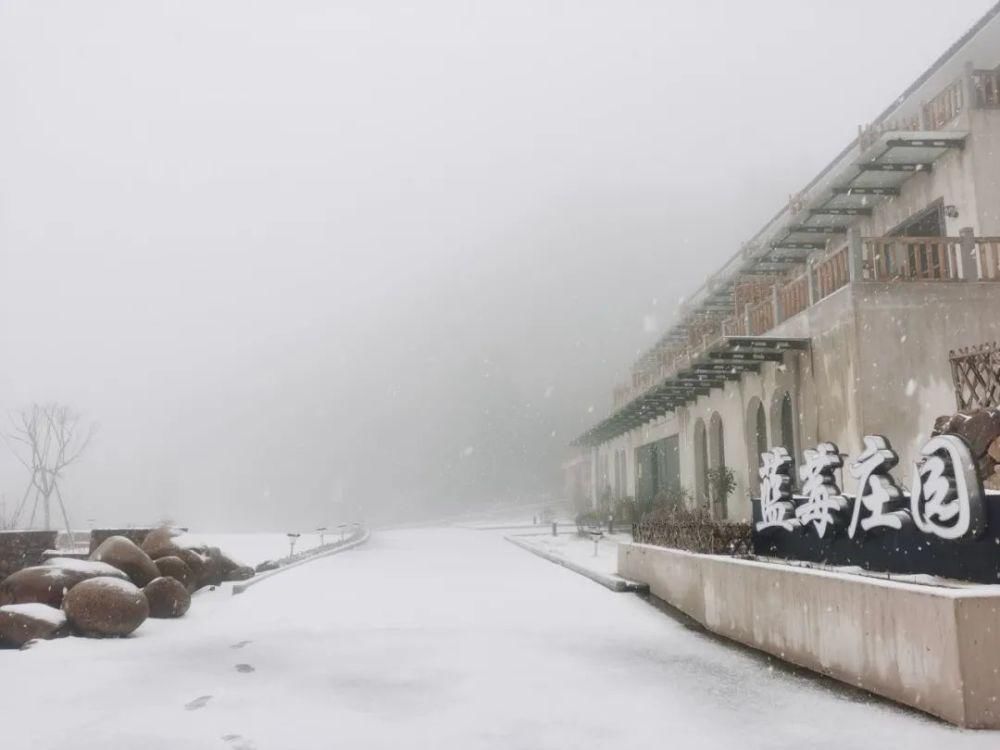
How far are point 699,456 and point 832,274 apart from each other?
1073 centimetres

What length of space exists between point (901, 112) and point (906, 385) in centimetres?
854

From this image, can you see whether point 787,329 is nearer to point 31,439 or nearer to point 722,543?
point 722,543

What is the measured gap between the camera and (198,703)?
6.68 metres

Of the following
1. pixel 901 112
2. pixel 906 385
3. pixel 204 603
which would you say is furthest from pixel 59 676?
pixel 901 112

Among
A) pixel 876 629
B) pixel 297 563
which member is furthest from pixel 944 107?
pixel 297 563

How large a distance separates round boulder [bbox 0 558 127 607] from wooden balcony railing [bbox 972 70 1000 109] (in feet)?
56.5

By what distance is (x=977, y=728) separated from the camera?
213 inches

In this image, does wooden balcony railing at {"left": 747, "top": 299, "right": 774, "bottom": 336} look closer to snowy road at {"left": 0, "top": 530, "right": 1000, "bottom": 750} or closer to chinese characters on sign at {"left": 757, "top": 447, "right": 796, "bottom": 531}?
chinese characters on sign at {"left": 757, "top": 447, "right": 796, "bottom": 531}

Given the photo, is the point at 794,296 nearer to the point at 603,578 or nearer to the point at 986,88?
the point at 986,88

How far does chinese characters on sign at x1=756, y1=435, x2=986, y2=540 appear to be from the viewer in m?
6.71

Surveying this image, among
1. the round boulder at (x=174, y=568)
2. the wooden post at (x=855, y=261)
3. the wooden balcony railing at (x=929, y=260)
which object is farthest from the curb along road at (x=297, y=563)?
the wooden balcony railing at (x=929, y=260)

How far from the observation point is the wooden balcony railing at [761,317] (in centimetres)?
1852

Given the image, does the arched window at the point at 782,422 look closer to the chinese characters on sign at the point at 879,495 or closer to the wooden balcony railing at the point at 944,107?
the wooden balcony railing at the point at 944,107

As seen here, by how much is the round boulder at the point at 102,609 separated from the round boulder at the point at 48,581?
0.66m
